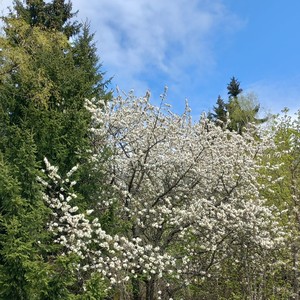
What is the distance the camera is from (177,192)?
7.66 metres

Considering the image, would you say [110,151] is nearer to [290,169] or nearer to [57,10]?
[290,169]

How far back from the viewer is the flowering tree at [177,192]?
22.8 ft

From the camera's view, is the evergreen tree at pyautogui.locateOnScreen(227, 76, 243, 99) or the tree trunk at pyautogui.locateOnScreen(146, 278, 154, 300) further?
the evergreen tree at pyautogui.locateOnScreen(227, 76, 243, 99)

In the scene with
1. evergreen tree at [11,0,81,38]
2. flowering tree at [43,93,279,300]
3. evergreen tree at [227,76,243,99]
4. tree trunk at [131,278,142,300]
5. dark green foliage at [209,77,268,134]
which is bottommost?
tree trunk at [131,278,142,300]

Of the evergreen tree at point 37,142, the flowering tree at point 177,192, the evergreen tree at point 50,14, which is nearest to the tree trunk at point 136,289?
the flowering tree at point 177,192

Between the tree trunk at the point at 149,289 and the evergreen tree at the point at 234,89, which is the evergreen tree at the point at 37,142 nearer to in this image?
the tree trunk at the point at 149,289

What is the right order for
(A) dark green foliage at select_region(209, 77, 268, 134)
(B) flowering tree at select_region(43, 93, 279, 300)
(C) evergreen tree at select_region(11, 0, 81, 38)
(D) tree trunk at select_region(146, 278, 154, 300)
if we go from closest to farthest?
(B) flowering tree at select_region(43, 93, 279, 300) → (D) tree trunk at select_region(146, 278, 154, 300) → (C) evergreen tree at select_region(11, 0, 81, 38) → (A) dark green foliage at select_region(209, 77, 268, 134)

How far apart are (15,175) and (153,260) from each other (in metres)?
2.57

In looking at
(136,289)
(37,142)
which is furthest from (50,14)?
(136,289)

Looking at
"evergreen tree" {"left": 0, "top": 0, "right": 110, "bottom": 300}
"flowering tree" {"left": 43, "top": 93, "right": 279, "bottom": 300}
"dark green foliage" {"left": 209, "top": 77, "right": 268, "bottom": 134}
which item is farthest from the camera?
"dark green foliage" {"left": 209, "top": 77, "right": 268, "bottom": 134}

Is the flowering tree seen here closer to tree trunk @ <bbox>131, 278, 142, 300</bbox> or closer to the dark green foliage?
tree trunk @ <bbox>131, 278, 142, 300</bbox>

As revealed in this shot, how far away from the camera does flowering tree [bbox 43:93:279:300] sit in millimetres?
6941

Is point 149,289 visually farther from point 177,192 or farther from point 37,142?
point 37,142

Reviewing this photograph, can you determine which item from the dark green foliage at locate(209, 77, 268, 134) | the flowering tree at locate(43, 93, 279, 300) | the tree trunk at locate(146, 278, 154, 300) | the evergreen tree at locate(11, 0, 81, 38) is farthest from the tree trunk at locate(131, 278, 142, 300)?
the dark green foliage at locate(209, 77, 268, 134)
